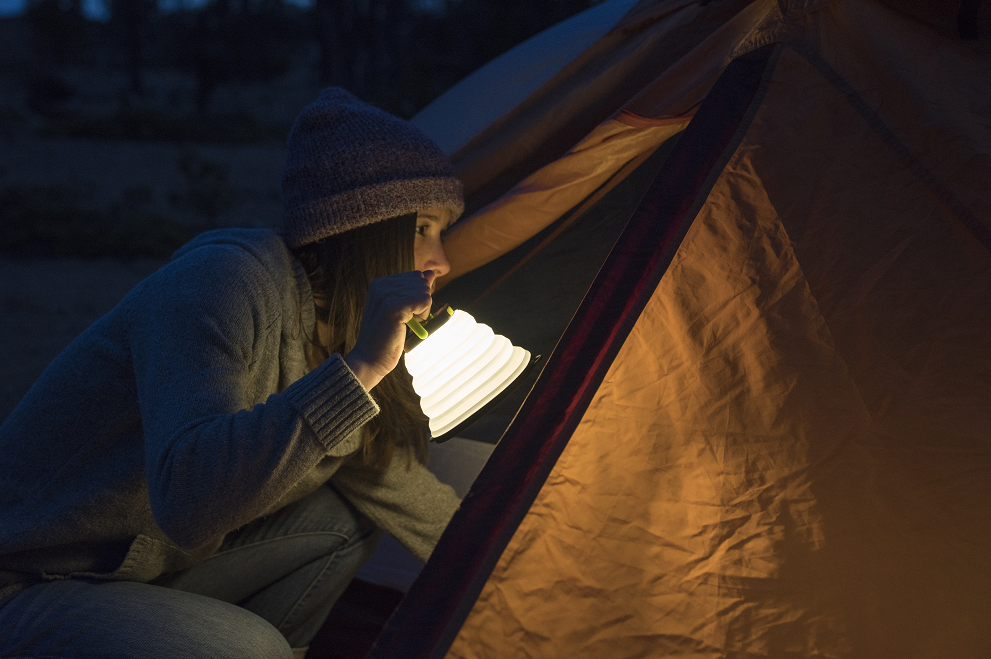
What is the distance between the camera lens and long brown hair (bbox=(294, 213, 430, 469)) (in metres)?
1.20

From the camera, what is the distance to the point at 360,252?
1201 millimetres

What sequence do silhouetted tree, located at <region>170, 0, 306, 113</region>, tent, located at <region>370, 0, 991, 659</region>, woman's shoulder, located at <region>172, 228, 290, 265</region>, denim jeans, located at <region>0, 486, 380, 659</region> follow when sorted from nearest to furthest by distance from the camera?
tent, located at <region>370, 0, 991, 659</region>, denim jeans, located at <region>0, 486, 380, 659</region>, woman's shoulder, located at <region>172, 228, 290, 265</region>, silhouetted tree, located at <region>170, 0, 306, 113</region>

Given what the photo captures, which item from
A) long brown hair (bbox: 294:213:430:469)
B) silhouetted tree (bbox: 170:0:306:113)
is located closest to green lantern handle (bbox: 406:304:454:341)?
long brown hair (bbox: 294:213:430:469)

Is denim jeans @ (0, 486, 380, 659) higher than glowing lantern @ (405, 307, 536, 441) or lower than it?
lower

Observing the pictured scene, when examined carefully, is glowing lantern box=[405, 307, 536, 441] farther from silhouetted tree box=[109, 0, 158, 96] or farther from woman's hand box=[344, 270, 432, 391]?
silhouetted tree box=[109, 0, 158, 96]

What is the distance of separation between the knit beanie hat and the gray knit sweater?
3.5 inches

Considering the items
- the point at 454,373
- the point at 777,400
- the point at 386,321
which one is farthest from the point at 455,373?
the point at 777,400

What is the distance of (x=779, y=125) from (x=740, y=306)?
0.99 feet

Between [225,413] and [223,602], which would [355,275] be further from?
[223,602]

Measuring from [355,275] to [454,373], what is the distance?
0.38m

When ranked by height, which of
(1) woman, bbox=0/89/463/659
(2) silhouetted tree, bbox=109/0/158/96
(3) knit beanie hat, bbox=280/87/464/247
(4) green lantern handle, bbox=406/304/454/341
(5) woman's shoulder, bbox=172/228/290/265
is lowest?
(2) silhouetted tree, bbox=109/0/158/96

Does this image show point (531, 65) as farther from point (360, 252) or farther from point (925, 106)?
point (925, 106)

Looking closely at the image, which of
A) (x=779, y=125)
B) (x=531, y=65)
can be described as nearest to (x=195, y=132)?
(x=531, y=65)

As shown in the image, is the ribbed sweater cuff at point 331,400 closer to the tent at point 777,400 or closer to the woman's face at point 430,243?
the tent at point 777,400
